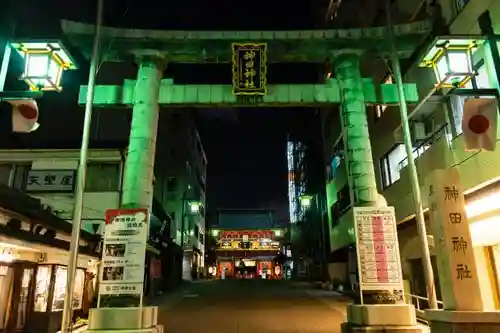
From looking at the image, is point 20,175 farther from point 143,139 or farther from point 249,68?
point 249,68

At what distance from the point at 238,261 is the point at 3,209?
6045cm

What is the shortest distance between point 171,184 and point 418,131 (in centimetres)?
3323

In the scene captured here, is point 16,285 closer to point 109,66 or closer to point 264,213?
point 109,66

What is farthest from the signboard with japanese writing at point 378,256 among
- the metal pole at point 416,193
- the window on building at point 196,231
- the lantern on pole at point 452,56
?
the window on building at point 196,231

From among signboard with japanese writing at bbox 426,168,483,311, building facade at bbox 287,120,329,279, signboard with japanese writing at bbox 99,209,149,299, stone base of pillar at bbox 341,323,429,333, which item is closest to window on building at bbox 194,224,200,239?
building facade at bbox 287,120,329,279

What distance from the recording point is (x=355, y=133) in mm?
12242

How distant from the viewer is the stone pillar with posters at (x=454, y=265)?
26.8ft

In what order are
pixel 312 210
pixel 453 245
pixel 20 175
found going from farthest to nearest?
pixel 312 210
pixel 20 175
pixel 453 245

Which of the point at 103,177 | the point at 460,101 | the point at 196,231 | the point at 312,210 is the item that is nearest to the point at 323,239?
the point at 312,210

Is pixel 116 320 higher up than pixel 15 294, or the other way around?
pixel 15 294

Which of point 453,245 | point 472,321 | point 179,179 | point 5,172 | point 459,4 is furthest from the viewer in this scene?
point 179,179

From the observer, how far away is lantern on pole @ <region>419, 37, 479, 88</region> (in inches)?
404

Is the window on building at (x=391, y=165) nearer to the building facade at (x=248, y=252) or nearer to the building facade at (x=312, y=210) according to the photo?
the building facade at (x=312, y=210)

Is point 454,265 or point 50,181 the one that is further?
point 50,181
